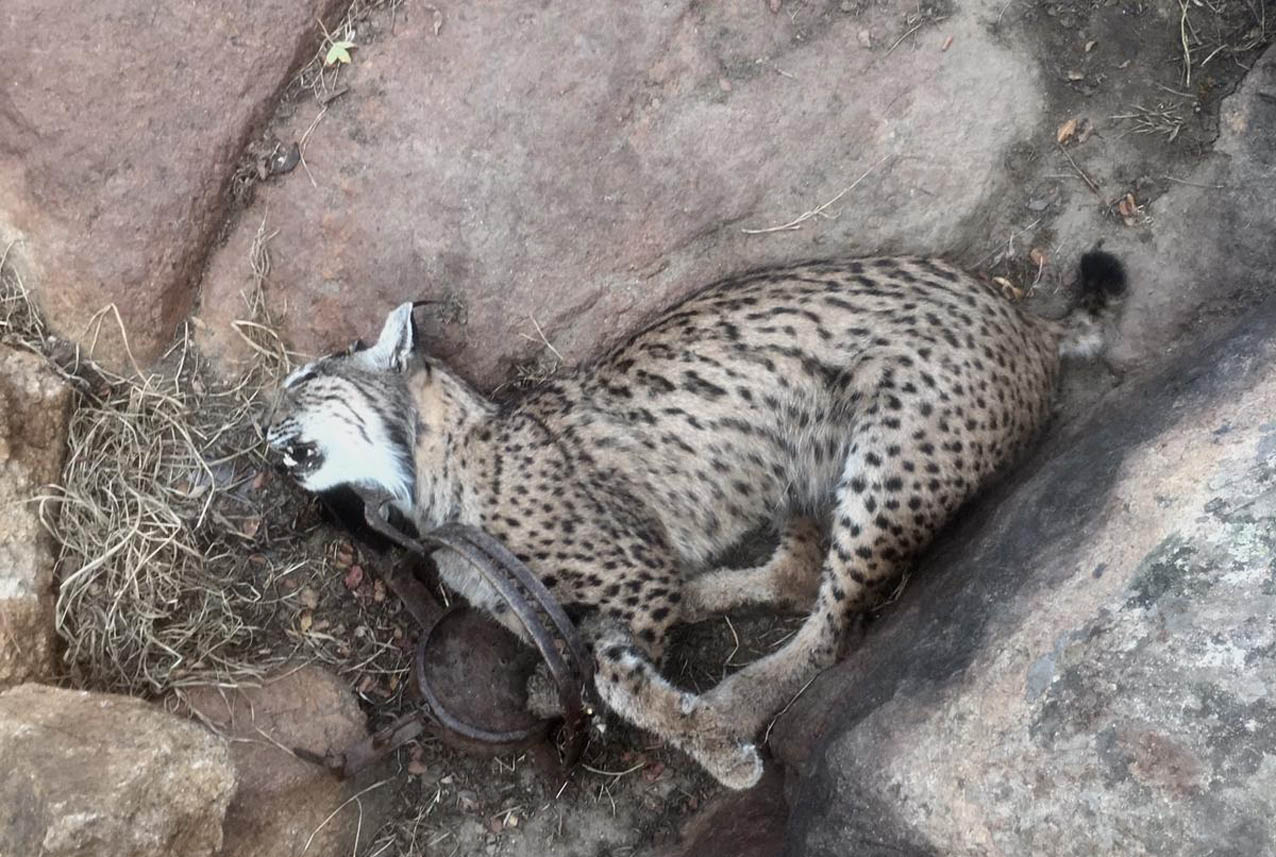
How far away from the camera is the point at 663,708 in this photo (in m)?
3.56

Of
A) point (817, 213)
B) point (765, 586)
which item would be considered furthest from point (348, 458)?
point (817, 213)

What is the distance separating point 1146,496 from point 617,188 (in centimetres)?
203

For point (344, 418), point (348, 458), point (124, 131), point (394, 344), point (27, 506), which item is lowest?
point (348, 458)

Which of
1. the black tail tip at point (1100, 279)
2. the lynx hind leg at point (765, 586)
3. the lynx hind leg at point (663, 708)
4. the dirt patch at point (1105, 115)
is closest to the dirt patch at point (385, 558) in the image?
the dirt patch at point (1105, 115)

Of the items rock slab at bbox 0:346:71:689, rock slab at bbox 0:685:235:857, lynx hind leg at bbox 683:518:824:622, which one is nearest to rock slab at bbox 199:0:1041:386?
rock slab at bbox 0:346:71:689

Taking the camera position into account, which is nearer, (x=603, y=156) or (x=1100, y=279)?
(x=1100, y=279)

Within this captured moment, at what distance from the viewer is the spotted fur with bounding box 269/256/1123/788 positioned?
11.4ft

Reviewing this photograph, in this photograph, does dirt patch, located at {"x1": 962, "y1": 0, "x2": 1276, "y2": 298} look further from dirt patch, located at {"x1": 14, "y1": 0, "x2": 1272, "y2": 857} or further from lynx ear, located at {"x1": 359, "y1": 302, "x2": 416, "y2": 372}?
lynx ear, located at {"x1": 359, "y1": 302, "x2": 416, "y2": 372}

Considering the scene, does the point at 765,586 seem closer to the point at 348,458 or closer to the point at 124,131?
the point at 348,458

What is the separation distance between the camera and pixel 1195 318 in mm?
3758

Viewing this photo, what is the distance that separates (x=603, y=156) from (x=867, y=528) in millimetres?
1538

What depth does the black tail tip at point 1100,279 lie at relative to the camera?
368 centimetres

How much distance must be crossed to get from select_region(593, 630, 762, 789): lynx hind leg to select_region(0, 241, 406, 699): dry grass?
85 centimetres

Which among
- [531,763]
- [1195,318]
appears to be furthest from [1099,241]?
[531,763]
